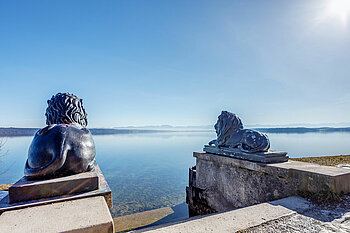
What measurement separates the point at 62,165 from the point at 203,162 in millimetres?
3528

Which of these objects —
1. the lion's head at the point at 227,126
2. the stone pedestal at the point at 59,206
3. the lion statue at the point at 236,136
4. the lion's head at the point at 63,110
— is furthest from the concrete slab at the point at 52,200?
the lion's head at the point at 227,126

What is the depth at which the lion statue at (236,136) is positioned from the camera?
3.71 m

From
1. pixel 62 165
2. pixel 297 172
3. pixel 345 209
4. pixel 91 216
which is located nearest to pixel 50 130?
pixel 62 165

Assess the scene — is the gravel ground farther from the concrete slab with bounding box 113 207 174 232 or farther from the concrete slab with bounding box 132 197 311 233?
the concrete slab with bounding box 113 207 174 232

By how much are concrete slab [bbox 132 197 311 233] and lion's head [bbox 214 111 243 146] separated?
2081 millimetres

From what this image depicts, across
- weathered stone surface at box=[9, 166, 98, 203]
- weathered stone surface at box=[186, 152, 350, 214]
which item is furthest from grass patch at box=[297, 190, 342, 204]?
weathered stone surface at box=[9, 166, 98, 203]

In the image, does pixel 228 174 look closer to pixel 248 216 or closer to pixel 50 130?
pixel 248 216

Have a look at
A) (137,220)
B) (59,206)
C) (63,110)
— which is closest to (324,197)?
(59,206)

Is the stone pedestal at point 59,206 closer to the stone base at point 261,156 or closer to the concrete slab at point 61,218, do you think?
the concrete slab at point 61,218

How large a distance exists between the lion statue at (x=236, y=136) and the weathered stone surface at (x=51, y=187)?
2972mm

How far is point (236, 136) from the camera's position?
4.19 m

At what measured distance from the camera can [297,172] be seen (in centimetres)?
287

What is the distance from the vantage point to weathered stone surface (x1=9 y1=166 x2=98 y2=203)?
1919 millimetres

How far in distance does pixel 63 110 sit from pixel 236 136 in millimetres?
3579
